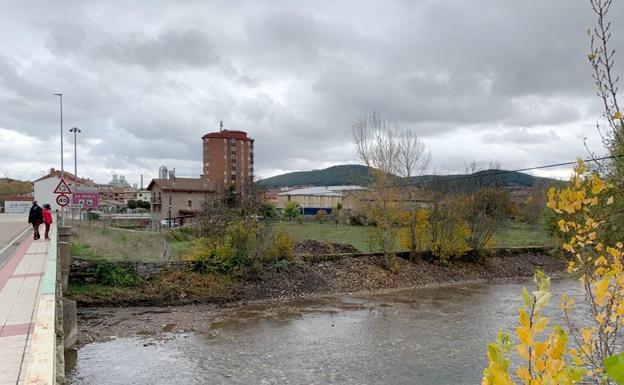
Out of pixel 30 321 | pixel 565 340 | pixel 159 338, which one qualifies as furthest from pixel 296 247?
pixel 565 340

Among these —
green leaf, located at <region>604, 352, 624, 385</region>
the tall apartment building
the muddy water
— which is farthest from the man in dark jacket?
the tall apartment building


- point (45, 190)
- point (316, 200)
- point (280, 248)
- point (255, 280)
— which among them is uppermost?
point (45, 190)

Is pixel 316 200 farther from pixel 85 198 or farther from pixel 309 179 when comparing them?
pixel 309 179

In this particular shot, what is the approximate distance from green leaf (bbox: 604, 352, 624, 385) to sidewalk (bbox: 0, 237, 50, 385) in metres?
5.73

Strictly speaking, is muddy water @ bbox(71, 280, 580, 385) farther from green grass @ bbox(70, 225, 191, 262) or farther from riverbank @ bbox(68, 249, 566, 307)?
green grass @ bbox(70, 225, 191, 262)

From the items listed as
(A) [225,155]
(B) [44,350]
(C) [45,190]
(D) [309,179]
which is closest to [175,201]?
(C) [45,190]

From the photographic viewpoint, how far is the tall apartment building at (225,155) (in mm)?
116312

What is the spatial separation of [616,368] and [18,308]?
9774 mm

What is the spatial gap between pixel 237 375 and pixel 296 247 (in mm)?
16694

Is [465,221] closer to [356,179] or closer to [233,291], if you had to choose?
[356,179]

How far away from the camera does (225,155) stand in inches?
4670

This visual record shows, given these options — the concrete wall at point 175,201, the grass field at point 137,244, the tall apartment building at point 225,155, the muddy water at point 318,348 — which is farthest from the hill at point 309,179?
the muddy water at point 318,348

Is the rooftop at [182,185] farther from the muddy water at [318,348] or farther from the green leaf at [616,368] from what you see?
the green leaf at [616,368]

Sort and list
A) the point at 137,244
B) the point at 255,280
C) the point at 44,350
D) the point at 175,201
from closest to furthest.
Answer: the point at 44,350, the point at 255,280, the point at 137,244, the point at 175,201
